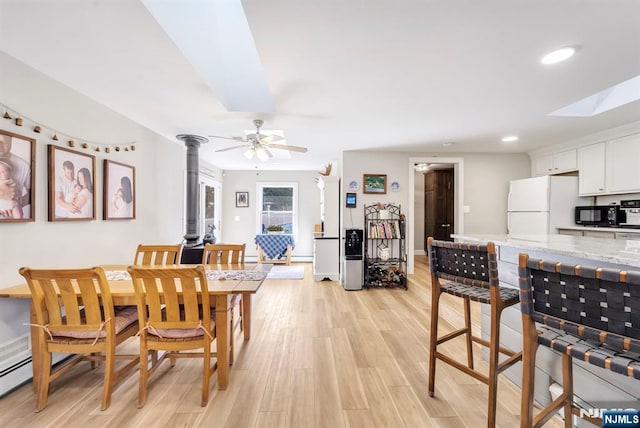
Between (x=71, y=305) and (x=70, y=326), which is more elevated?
(x=71, y=305)

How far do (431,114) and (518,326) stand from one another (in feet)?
7.45

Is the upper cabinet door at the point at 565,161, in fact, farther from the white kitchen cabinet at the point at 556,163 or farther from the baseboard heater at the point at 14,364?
the baseboard heater at the point at 14,364

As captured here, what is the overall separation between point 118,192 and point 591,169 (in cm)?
626

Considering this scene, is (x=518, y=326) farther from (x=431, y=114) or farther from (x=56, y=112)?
(x=56, y=112)

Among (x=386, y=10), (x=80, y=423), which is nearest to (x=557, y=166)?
(x=386, y=10)

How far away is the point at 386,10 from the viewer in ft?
4.90

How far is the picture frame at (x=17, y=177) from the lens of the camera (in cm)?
187

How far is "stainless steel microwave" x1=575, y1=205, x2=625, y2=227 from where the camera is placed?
360 cm

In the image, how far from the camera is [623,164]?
352 cm

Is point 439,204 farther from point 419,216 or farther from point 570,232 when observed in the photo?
point 570,232

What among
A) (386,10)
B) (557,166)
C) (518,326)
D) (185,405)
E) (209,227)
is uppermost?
(386,10)

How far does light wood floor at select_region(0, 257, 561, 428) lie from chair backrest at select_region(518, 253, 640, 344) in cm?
105

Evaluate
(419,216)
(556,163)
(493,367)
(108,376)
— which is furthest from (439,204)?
(108,376)

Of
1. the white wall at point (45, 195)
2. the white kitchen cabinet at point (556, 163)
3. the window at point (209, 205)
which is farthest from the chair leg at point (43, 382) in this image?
the white kitchen cabinet at point (556, 163)
